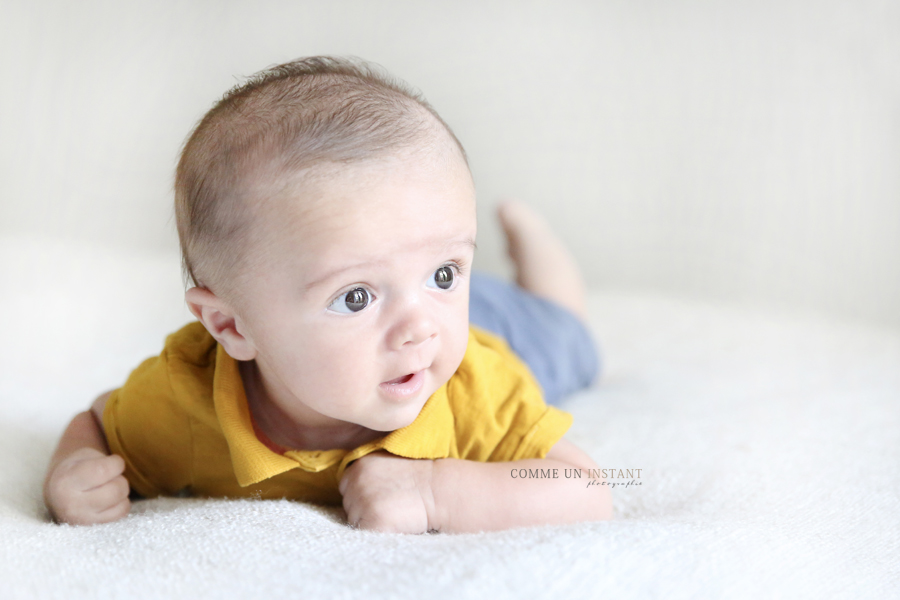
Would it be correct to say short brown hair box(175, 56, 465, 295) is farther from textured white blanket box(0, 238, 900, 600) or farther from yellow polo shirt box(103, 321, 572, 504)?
textured white blanket box(0, 238, 900, 600)

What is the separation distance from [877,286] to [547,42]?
1019mm

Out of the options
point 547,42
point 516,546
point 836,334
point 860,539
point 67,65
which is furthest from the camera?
point 547,42

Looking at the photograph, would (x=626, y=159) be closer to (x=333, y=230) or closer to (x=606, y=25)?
(x=606, y=25)

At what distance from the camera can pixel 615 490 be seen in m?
0.97

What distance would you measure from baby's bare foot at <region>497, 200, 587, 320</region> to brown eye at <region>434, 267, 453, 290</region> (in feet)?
2.50

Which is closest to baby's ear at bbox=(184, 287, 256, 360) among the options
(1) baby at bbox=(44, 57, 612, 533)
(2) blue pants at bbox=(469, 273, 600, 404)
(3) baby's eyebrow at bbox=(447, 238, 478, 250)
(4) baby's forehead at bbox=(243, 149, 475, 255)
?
(1) baby at bbox=(44, 57, 612, 533)

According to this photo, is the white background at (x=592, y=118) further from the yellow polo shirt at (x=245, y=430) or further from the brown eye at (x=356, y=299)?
the brown eye at (x=356, y=299)

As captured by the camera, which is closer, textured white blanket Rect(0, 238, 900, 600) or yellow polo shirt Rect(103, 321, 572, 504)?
textured white blanket Rect(0, 238, 900, 600)

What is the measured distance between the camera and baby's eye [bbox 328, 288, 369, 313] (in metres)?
0.76

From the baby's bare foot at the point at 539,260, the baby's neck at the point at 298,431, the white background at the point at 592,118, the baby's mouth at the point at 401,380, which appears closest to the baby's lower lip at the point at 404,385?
the baby's mouth at the point at 401,380

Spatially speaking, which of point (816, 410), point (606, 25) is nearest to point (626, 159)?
point (606, 25)

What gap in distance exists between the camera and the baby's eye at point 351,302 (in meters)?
0.76

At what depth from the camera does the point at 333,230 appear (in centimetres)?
73

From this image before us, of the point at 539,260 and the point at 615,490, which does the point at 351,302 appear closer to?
the point at 615,490
